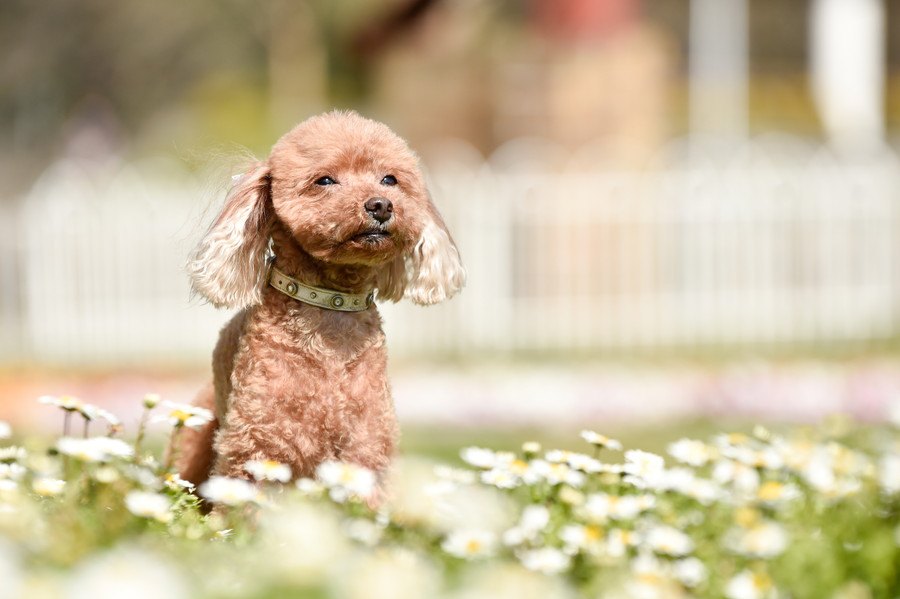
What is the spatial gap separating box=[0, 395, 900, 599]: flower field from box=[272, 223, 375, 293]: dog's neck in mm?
410

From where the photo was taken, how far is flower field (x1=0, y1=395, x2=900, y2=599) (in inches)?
68.6

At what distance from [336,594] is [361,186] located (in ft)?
3.87

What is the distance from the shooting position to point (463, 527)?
224cm

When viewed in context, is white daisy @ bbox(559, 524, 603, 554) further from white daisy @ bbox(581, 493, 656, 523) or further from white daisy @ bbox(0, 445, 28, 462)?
white daisy @ bbox(0, 445, 28, 462)

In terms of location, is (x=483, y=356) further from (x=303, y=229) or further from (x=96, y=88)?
(x=96, y=88)

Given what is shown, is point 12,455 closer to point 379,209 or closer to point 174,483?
point 174,483

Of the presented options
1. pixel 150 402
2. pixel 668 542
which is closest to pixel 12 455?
pixel 150 402

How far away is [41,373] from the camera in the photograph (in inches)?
300

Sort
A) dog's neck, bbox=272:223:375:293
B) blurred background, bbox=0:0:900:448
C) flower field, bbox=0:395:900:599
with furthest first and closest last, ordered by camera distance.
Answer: blurred background, bbox=0:0:900:448, dog's neck, bbox=272:223:375:293, flower field, bbox=0:395:900:599

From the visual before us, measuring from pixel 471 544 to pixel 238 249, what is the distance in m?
0.97

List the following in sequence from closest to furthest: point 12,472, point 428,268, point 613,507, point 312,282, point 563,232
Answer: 1. point 613,507
2. point 12,472
3. point 312,282
4. point 428,268
5. point 563,232

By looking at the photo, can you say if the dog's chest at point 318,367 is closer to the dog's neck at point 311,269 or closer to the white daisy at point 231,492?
the dog's neck at point 311,269

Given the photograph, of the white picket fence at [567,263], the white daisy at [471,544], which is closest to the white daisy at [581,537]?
the white daisy at [471,544]

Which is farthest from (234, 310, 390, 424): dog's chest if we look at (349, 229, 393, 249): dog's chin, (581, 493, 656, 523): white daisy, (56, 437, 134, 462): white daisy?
(581, 493, 656, 523): white daisy
